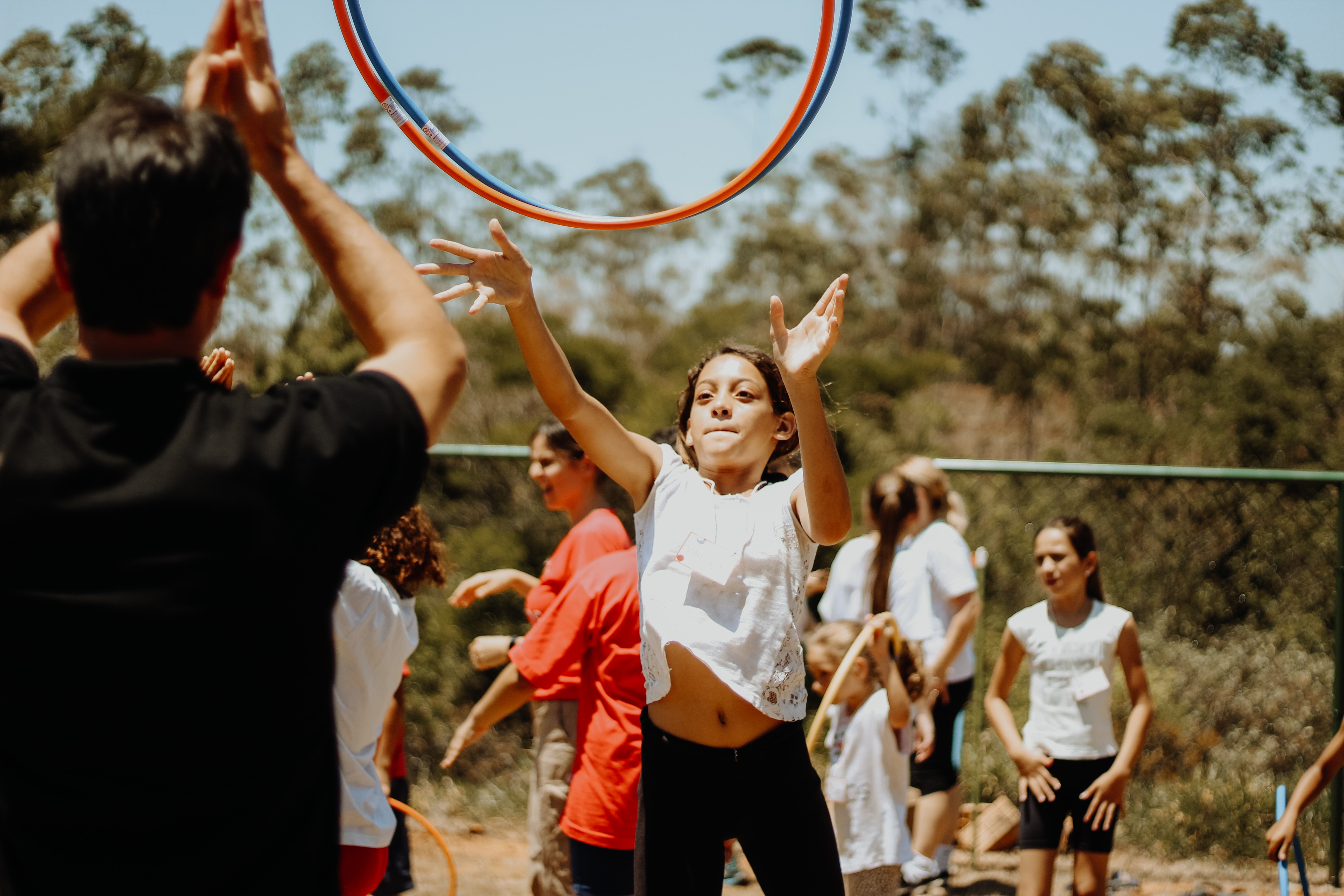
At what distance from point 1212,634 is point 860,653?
3.63 metres

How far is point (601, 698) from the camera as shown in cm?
365

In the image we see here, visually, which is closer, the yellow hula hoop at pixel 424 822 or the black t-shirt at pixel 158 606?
the black t-shirt at pixel 158 606

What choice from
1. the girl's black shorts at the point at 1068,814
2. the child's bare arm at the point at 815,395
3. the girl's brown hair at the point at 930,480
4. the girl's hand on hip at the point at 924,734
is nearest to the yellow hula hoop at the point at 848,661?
the girl's hand on hip at the point at 924,734

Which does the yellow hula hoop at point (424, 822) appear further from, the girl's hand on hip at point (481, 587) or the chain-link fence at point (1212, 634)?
the chain-link fence at point (1212, 634)

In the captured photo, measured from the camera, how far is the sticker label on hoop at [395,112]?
9.86 feet

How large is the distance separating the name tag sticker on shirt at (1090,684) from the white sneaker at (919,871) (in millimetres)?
1274

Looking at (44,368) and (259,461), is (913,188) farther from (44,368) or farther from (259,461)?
(259,461)

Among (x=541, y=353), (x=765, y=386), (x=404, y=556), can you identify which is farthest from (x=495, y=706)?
(x=541, y=353)

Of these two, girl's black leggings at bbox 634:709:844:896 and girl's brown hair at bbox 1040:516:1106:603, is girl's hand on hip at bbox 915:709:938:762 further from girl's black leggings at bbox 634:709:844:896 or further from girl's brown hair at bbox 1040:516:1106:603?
girl's black leggings at bbox 634:709:844:896

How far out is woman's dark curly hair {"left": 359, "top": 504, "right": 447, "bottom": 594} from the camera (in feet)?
11.4

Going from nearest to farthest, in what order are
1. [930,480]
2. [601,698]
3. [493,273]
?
1. [493,273]
2. [601,698]
3. [930,480]

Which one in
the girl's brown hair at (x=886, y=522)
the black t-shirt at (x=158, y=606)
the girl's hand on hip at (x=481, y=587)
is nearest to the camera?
the black t-shirt at (x=158, y=606)

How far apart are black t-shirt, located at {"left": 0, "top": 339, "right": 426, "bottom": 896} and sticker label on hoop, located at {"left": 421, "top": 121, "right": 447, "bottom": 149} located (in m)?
1.78

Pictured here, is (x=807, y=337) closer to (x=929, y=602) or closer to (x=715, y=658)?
(x=715, y=658)
